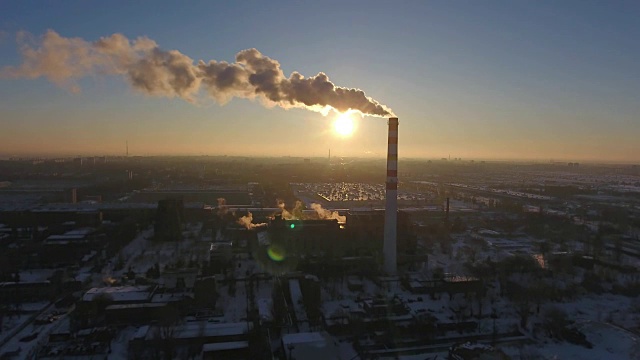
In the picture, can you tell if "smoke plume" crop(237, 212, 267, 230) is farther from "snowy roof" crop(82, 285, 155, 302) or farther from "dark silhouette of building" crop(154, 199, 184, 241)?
"snowy roof" crop(82, 285, 155, 302)

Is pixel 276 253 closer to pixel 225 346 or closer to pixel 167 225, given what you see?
pixel 167 225

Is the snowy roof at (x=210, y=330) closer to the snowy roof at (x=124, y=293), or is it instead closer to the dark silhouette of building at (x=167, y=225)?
the snowy roof at (x=124, y=293)

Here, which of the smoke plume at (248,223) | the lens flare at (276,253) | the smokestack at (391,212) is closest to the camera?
the smokestack at (391,212)

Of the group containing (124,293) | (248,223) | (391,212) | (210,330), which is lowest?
(210,330)

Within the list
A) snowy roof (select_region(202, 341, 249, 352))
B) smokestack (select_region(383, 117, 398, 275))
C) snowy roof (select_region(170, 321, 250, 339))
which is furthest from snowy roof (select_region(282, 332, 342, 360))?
smokestack (select_region(383, 117, 398, 275))

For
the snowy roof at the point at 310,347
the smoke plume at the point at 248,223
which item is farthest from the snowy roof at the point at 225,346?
the smoke plume at the point at 248,223

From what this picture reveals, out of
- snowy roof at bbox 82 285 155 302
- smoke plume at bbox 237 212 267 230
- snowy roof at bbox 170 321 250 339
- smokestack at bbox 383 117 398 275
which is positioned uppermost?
smokestack at bbox 383 117 398 275

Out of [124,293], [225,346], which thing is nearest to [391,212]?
[225,346]

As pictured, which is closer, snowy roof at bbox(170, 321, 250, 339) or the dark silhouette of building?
snowy roof at bbox(170, 321, 250, 339)

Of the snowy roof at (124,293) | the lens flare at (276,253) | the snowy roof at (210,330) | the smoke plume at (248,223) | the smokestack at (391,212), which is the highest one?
the smokestack at (391,212)

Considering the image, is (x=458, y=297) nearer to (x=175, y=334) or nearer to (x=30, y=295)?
(x=175, y=334)

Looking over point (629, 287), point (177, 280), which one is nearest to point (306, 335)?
point (177, 280)
